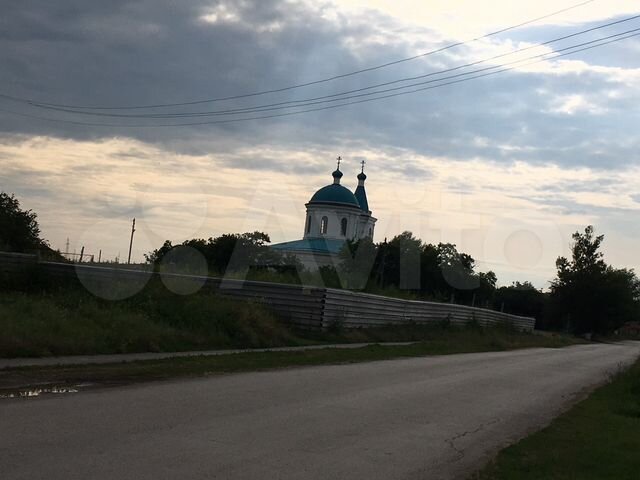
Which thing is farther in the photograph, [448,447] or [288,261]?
[288,261]

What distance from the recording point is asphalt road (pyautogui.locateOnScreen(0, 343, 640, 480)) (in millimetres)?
7430

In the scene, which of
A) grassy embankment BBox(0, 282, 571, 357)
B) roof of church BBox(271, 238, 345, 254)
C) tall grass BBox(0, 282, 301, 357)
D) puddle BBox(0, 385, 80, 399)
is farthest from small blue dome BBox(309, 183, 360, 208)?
puddle BBox(0, 385, 80, 399)

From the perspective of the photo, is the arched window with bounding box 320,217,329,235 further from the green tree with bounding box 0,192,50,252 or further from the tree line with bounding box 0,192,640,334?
the green tree with bounding box 0,192,50,252

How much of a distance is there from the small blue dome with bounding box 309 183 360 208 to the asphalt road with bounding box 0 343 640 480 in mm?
72948

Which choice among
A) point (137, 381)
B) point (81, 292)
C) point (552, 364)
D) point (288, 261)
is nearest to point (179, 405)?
point (137, 381)

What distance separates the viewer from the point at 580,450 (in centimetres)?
1012

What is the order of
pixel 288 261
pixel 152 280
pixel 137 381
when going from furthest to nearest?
pixel 288 261 < pixel 152 280 < pixel 137 381

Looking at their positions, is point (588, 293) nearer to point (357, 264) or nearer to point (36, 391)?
point (357, 264)

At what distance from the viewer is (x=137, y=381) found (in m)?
13.1

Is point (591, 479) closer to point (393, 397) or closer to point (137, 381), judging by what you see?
point (393, 397)

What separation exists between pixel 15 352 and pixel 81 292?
8.71m

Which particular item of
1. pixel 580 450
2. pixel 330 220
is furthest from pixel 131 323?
pixel 330 220

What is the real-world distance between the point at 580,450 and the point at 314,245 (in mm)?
76256

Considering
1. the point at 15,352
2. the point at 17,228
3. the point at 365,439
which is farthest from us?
the point at 17,228
